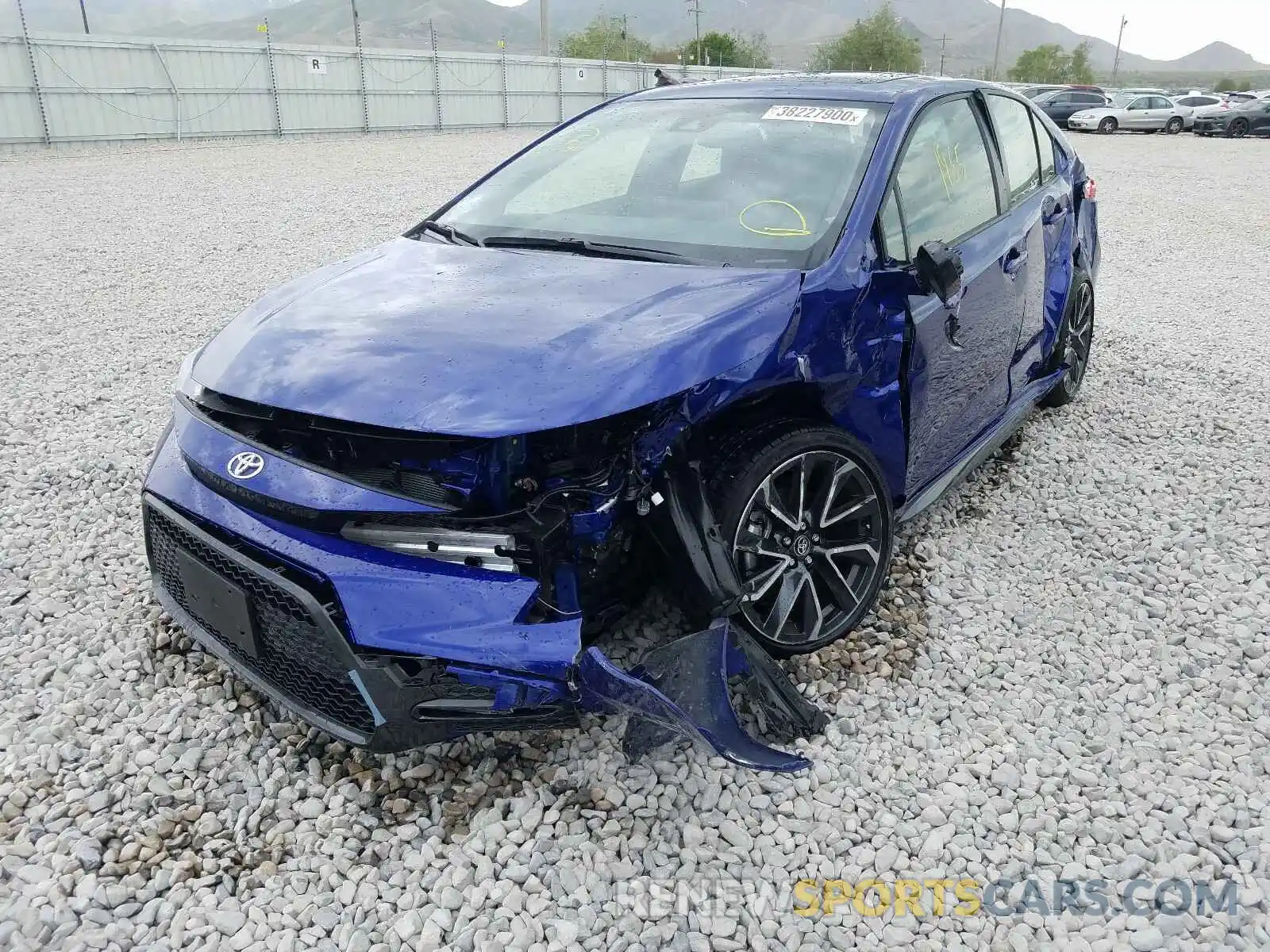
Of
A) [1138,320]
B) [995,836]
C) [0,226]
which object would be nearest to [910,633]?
[995,836]

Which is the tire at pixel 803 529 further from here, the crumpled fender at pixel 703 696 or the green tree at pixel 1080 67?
the green tree at pixel 1080 67

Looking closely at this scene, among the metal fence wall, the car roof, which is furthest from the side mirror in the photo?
the metal fence wall

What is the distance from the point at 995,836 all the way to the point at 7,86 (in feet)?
69.2

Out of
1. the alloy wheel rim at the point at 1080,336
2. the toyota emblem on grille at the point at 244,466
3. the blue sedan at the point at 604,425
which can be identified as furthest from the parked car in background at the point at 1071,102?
the toyota emblem on grille at the point at 244,466

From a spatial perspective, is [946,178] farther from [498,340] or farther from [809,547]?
[498,340]

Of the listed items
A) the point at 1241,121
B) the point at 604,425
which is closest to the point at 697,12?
the point at 1241,121

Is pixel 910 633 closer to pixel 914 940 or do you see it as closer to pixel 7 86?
pixel 914 940

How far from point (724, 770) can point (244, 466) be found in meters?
1.51

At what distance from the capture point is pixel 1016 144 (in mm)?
4262

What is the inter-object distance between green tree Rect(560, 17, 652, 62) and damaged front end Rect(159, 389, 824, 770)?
212ft

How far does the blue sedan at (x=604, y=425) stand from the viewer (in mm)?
2174

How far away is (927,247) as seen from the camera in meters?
2.85


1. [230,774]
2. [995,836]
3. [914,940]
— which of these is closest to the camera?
[914,940]

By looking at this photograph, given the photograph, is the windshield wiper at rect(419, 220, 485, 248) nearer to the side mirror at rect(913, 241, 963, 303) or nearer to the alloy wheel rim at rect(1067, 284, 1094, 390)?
the side mirror at rect(913, 241, 963, 303)
